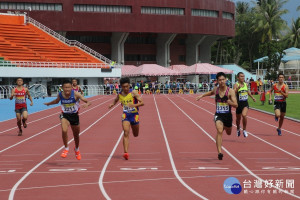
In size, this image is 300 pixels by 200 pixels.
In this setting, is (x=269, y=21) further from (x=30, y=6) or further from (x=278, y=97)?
(x=278, y=97)

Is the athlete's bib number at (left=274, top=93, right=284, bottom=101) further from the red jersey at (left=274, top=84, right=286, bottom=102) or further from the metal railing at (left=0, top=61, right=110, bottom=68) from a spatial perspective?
the metal railing at (left=0, top=61, right=110, bottom=68)

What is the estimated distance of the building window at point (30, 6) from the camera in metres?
65.4

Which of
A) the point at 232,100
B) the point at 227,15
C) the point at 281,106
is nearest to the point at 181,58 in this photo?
the point at 227,15

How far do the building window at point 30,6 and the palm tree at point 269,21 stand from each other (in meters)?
36.5

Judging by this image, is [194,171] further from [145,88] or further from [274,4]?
[274,4]

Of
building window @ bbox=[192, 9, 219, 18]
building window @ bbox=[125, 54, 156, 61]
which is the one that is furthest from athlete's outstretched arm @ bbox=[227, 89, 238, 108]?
building window @ bbox=[125, 54, 156, 61]

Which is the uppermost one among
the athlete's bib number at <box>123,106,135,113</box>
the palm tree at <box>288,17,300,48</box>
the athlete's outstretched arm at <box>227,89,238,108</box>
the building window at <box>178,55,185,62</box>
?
the palm tree at <box>288,17,300,48</box>

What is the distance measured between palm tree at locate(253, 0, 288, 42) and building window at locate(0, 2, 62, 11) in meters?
36.5

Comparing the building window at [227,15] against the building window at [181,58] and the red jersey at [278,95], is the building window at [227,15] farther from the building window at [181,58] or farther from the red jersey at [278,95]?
the red jersey at [278,95]

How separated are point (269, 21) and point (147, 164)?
83197mm

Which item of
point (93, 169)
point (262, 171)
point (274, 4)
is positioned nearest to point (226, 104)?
point (262, 171)

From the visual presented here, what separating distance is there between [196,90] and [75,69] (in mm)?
Result: 12717

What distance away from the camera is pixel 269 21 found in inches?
3558

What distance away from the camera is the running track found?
26.7ft
